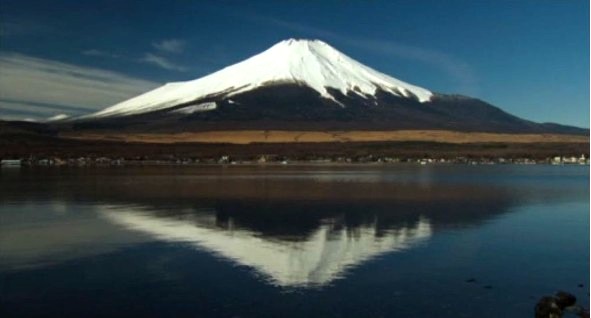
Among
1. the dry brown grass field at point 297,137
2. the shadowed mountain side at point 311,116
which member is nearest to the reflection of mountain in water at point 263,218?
the dry brown grass field at point 297,137

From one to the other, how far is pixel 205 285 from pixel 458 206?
16394 mm

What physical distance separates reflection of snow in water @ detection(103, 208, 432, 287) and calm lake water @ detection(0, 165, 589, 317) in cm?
5

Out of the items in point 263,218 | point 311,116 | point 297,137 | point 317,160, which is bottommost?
point 263,218

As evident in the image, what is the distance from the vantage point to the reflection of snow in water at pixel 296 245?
14.5 m

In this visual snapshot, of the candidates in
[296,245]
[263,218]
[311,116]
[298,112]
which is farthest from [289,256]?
[298,112]

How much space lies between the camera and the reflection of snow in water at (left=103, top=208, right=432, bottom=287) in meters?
14.5

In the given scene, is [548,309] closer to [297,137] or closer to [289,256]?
[289,256]

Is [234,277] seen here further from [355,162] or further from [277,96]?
[277,96]

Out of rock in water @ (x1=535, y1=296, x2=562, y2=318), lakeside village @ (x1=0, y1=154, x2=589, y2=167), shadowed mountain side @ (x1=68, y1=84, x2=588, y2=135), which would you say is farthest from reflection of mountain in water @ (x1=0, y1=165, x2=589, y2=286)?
Result: shadowed mountain side @ (x1=68, y1=84, x2=588, y2=135)

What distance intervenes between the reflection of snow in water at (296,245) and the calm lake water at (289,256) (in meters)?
0.05

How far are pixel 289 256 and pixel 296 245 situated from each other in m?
1.50

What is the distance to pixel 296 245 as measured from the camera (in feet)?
57.8

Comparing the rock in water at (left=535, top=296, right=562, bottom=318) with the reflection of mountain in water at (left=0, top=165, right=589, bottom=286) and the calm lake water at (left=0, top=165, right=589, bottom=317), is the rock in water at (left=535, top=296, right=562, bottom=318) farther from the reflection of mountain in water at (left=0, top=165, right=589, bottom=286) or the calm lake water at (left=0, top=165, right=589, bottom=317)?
the reflection of mountain in water at (left=0, top=165, right=589, bottom=286)

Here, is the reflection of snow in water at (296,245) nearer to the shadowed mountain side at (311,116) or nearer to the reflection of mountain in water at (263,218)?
the reflection of mountain in water at (263,218)
